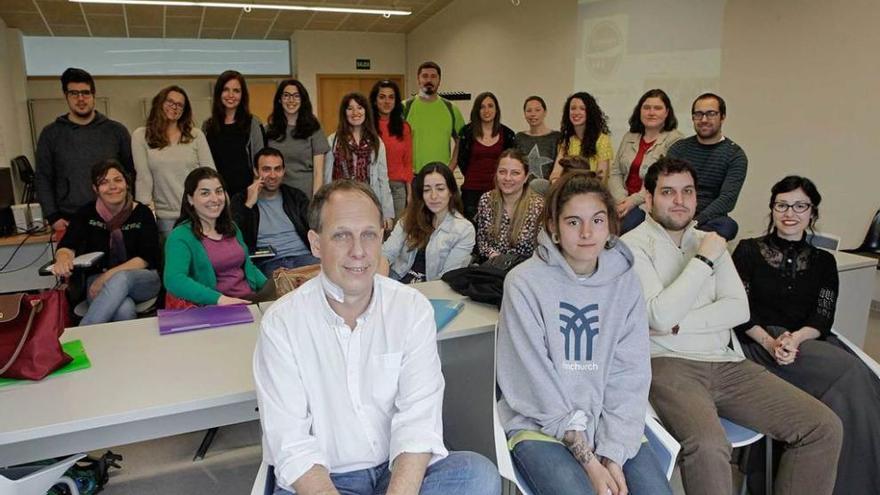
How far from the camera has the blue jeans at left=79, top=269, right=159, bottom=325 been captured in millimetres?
2588

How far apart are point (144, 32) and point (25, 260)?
6.64 meters

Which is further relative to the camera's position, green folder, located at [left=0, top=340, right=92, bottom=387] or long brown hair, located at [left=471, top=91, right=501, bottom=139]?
long brown hair, located at [left=471, top=91, right=501, bottom=139]

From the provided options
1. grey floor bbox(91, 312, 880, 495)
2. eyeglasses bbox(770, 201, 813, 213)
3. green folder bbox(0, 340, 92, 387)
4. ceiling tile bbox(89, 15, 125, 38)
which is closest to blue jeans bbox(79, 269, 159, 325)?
grey floor bbox(91, 312, 880, 495)

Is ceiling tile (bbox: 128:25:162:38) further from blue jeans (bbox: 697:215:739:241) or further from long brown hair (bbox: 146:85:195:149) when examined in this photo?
→ blue jeans (bbox: 697:215:739:241)

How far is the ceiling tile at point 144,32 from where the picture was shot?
9.12 meters

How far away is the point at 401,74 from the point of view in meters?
10.9

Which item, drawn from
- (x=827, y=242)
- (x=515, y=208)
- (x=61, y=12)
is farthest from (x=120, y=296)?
(x=61, y=12)

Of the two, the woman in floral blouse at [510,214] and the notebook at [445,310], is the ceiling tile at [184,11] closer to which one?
the woman in floral blouse at [510,214]

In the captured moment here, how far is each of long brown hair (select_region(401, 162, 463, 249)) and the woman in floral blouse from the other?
0.68 feet

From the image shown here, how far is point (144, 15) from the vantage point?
8453 millimetres

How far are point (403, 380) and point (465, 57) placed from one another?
788 centimetres

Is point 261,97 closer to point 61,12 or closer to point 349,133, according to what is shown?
point 61,12

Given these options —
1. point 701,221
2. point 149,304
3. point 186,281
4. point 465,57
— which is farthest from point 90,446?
point 465,57

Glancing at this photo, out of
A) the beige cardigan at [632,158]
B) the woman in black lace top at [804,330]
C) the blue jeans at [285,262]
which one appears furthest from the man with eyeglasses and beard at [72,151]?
the woman in black lace top at [804,330]
